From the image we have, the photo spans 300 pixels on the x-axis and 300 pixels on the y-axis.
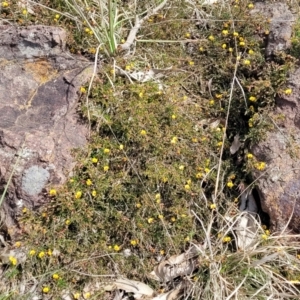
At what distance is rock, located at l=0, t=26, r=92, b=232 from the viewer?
108 inches

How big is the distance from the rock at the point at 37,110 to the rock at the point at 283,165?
1.30m

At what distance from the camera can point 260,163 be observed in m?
2.89

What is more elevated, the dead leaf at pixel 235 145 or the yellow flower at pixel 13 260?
the dead leaf at pixel 235 145

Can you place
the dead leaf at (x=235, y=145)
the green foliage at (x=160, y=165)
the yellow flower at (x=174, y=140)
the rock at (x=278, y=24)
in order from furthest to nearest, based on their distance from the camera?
the rock at (x=278, y=24)
the dead leaf at (x=235, y=145)
the yellow flower at (x=174, y=140)
the green foliage at (x=160, y=165)

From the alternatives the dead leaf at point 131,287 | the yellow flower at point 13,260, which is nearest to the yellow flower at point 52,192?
the yellow flower at point 13,260

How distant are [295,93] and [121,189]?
1422 millimetres

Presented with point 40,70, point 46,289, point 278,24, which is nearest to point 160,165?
point 46,289

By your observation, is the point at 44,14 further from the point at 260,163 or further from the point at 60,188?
the point at 260,163

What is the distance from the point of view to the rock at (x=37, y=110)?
108 inches

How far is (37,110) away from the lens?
3.00 m

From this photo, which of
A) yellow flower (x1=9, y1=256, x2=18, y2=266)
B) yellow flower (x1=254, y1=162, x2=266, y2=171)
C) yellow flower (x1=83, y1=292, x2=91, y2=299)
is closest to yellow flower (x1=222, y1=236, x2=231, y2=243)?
yellow flower (x1=254, y1=162, x2=266, y2=171)

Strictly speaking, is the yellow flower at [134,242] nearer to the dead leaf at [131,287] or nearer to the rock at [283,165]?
the dead leaf at [131,287]

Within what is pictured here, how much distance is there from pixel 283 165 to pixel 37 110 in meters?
1.77

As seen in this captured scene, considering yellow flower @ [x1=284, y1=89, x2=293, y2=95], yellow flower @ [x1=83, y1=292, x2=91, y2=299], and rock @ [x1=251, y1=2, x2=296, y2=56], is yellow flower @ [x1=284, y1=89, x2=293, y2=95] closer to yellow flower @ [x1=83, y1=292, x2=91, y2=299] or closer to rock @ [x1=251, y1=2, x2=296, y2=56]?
rock @ [x1=251, y1=2, x2=296, y2=56]
